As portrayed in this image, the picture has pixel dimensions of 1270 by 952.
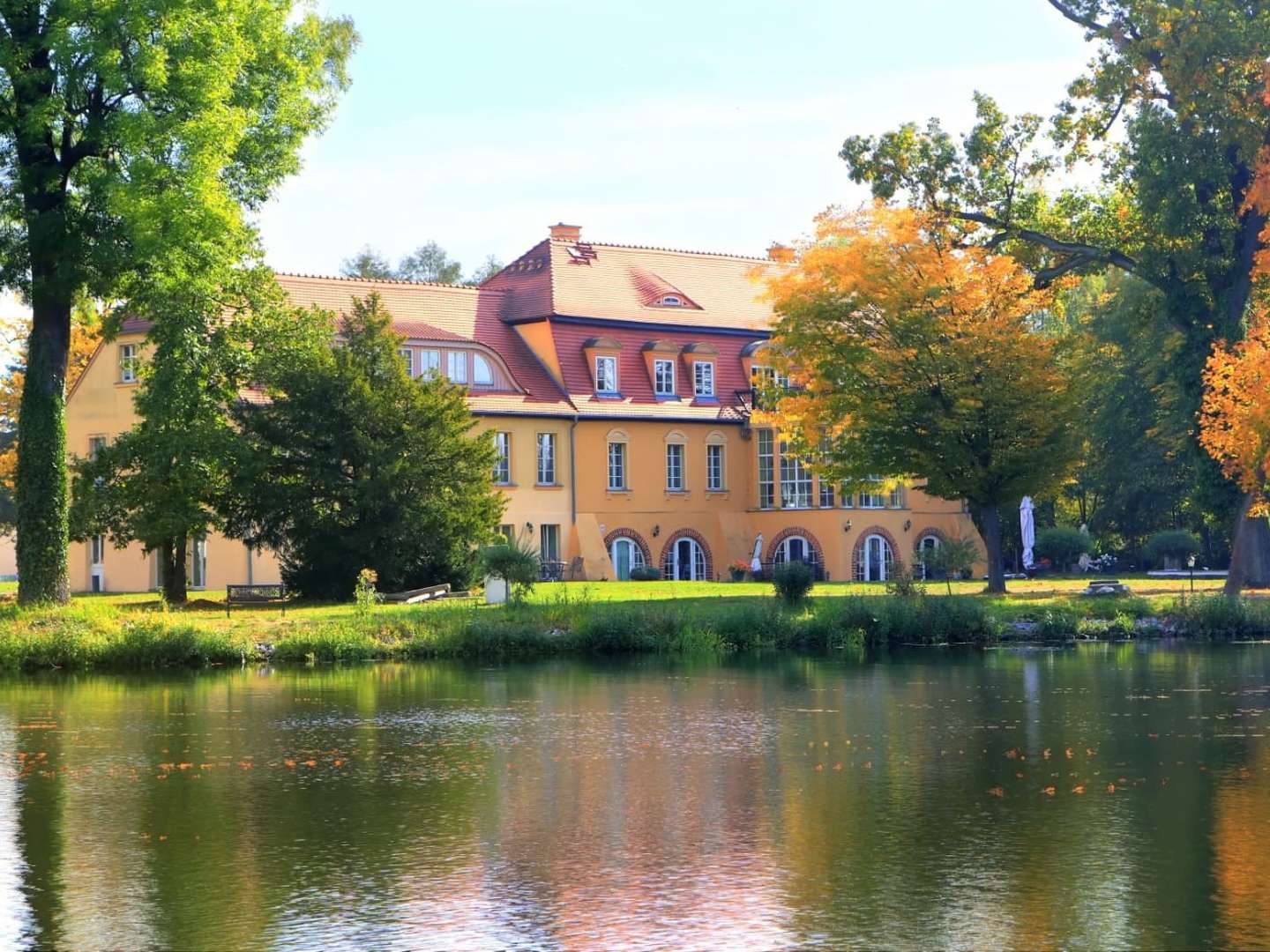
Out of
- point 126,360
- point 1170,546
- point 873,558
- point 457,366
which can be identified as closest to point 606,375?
point 457,366

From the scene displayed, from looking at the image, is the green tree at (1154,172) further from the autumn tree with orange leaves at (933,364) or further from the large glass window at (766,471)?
the large glass window at (766,471)

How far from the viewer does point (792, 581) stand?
37.7 meters

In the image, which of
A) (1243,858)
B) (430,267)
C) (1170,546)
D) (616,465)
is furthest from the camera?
(430,267)

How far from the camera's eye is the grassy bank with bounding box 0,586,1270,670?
31.1 metres

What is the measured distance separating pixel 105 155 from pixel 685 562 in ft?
94.1

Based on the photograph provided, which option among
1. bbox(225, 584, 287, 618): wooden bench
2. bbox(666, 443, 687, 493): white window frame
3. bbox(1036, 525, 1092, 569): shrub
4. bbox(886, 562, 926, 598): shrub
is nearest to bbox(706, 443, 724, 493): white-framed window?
bbox(666, 443, 687, 493): white window frame

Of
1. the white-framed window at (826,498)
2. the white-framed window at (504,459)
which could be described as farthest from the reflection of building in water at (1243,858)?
the white-framed window at (826,498)

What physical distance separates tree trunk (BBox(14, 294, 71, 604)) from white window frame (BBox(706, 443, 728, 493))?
91.3 ft

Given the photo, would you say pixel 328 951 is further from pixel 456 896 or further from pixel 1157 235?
pixel 1157 235

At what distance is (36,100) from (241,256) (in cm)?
711

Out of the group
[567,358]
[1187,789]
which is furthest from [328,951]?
[567,358]

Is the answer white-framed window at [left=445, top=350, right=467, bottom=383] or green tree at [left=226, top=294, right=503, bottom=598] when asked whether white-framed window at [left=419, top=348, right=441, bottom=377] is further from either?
green tree at [left=226, top=294, right=503, bottom=598]

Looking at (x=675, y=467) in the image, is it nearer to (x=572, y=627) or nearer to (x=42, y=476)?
(x=572, y=627)

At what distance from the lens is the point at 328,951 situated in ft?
34.9
